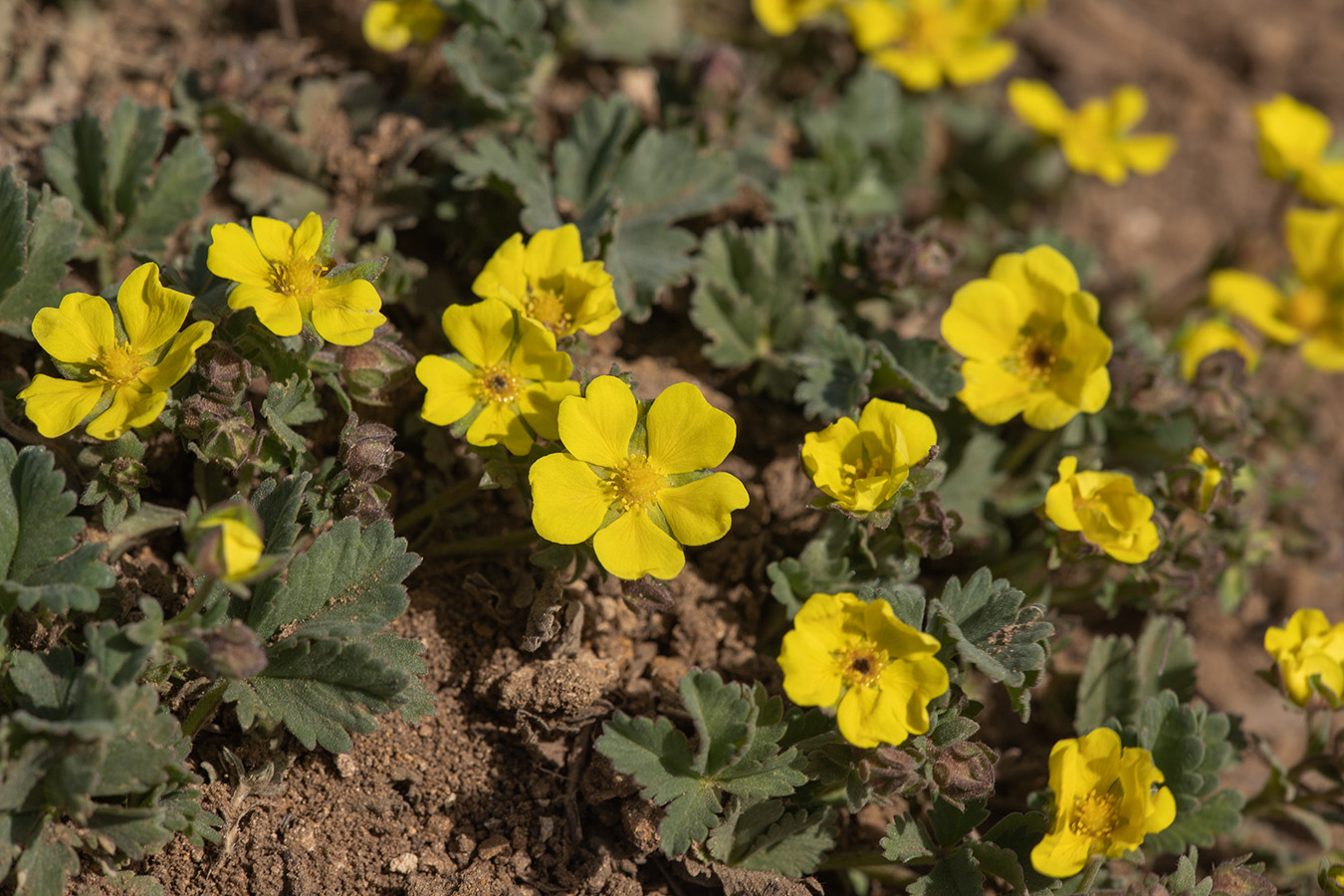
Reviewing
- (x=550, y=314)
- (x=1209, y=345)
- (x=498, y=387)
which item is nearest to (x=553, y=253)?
(x=550, y=314)

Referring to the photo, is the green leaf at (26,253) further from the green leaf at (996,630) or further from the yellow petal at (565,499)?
the green leaf at (996,630)

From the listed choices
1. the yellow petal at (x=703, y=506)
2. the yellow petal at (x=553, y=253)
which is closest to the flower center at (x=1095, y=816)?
the yellow petal at (x=703, y=506)

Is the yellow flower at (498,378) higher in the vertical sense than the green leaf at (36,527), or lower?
higher

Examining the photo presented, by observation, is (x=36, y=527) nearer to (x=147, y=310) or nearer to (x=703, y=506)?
(x=147, y=310)

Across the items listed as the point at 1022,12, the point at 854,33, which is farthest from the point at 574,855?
the point at 1022,12

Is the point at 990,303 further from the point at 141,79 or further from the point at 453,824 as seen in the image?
the point at 141,79
